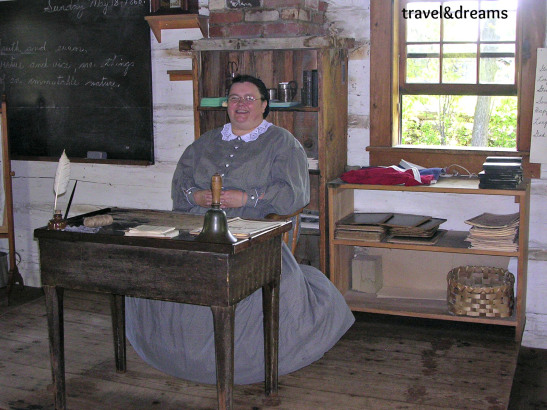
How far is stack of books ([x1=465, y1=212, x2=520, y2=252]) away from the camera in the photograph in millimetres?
3828

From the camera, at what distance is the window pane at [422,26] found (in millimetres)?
4281

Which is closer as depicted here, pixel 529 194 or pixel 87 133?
pixel 529 194

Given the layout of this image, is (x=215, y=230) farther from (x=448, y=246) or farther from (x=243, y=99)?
(x=448, y=246)

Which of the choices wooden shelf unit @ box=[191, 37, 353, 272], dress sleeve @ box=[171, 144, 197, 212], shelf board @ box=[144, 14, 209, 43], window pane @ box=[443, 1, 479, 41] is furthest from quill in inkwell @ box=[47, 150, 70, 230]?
window pane @ box=[443, 1, 479, 41]

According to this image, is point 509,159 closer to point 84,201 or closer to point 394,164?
point 394,164

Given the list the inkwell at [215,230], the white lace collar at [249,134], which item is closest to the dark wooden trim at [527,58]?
the white lace collar at [249,134]

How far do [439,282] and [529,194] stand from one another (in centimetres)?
79

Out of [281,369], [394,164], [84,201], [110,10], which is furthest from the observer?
[84,201]

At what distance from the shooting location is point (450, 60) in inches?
169

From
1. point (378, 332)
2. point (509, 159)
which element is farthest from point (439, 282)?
point (509, 159)

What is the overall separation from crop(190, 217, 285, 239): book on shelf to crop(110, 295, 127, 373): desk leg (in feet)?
2.53

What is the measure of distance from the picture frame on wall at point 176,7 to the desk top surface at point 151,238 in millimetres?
1760

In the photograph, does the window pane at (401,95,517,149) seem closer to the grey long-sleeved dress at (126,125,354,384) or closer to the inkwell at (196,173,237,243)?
the grey long-sleeved dress at (126,125,354,384)

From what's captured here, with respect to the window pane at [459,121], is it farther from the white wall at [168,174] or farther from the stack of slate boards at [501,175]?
the stack of slate boards at [501,175]
